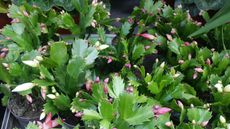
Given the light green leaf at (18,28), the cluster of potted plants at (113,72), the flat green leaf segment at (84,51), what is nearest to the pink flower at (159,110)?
the cluster of potted plants at (113,72)

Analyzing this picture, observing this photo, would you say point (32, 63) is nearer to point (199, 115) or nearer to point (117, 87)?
point (117, 87)

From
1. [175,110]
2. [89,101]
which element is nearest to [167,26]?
[175,110]

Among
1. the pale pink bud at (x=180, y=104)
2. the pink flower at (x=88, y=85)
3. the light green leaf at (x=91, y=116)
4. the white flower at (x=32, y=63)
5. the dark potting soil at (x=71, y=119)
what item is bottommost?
the dark potting soil at (x=71, y=119)

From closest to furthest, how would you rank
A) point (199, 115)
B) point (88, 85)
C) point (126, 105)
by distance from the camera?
point (126, 105)
point (199, 115)
point (88, 85)

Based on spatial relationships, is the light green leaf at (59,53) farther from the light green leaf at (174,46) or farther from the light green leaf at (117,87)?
the light green leaf at (174,46)

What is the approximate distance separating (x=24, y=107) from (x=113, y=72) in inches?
12.7

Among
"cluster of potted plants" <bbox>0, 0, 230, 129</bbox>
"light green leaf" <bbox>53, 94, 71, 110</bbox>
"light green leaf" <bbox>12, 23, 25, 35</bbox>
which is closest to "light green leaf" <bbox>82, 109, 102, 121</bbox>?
"cluster of potted plants" <bbox>0, 0, 230, 129</bbox>

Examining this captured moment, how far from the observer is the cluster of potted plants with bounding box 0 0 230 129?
0.92 meters

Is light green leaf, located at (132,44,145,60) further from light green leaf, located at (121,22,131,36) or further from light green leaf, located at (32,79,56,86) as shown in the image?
light green leaf, located at (32,79,56,86)

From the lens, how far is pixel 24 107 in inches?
47.0

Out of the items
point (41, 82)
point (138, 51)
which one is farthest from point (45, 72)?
point (138, 51)

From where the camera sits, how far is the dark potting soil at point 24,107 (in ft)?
3.87

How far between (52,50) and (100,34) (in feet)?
0.67

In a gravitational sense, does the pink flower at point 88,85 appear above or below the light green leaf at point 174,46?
below
